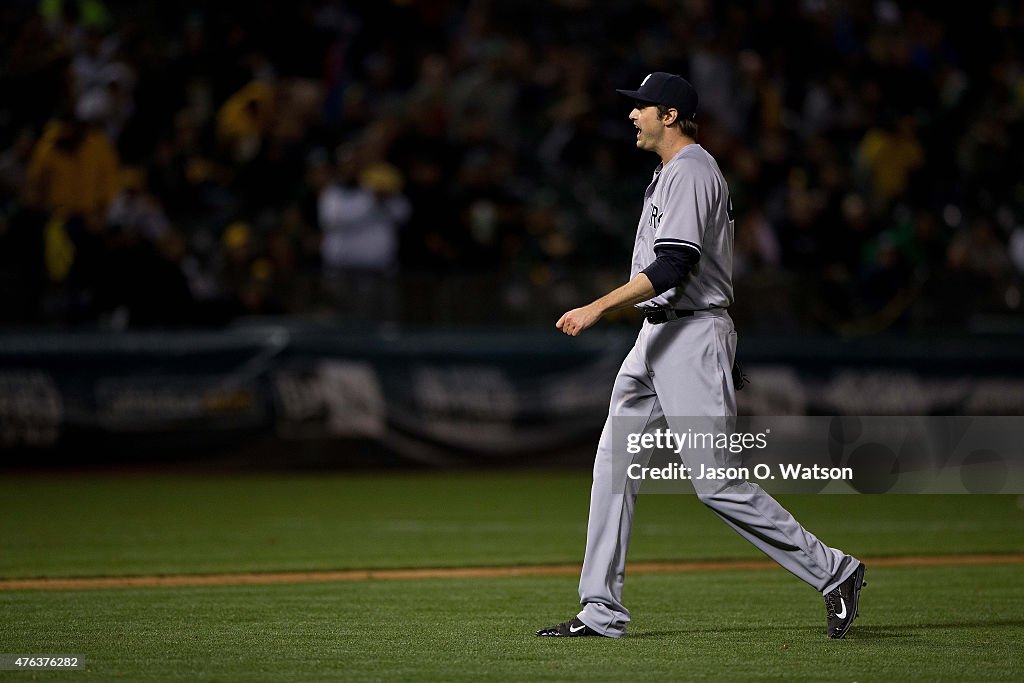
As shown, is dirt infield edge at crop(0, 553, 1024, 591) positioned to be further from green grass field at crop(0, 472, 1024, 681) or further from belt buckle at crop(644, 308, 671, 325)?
belt buckle at crop(644, 308, 671, 325)

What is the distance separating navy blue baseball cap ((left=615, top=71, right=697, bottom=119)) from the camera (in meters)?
6.99

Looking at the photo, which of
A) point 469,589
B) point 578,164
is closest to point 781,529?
point 469,589

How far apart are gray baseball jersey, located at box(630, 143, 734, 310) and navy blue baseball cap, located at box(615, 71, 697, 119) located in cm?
18

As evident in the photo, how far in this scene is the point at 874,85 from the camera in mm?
21750

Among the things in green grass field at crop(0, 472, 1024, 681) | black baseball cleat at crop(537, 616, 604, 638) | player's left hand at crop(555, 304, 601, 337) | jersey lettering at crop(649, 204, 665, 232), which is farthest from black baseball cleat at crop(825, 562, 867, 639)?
jersey lettering at crop(649, 204, 665, 232)

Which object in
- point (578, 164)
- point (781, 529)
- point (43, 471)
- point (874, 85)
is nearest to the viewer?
point (781, 529)

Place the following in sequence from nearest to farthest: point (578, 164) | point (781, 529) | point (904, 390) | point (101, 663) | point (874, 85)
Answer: point (101, 663), point (781, 529), point (904, 390), point (578, 164), point (874, 85)

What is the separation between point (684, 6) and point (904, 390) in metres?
7.64

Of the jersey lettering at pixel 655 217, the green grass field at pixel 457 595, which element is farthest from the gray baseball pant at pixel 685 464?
the jersey lettering at pixel 655 217

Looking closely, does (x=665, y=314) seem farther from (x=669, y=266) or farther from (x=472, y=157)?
(x=472, y=157)

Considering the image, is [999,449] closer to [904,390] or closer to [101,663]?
[904,390]

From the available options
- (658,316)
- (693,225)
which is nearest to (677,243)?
(693,225)

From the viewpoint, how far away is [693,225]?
267 inches

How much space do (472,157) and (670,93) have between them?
1153 centimetres
